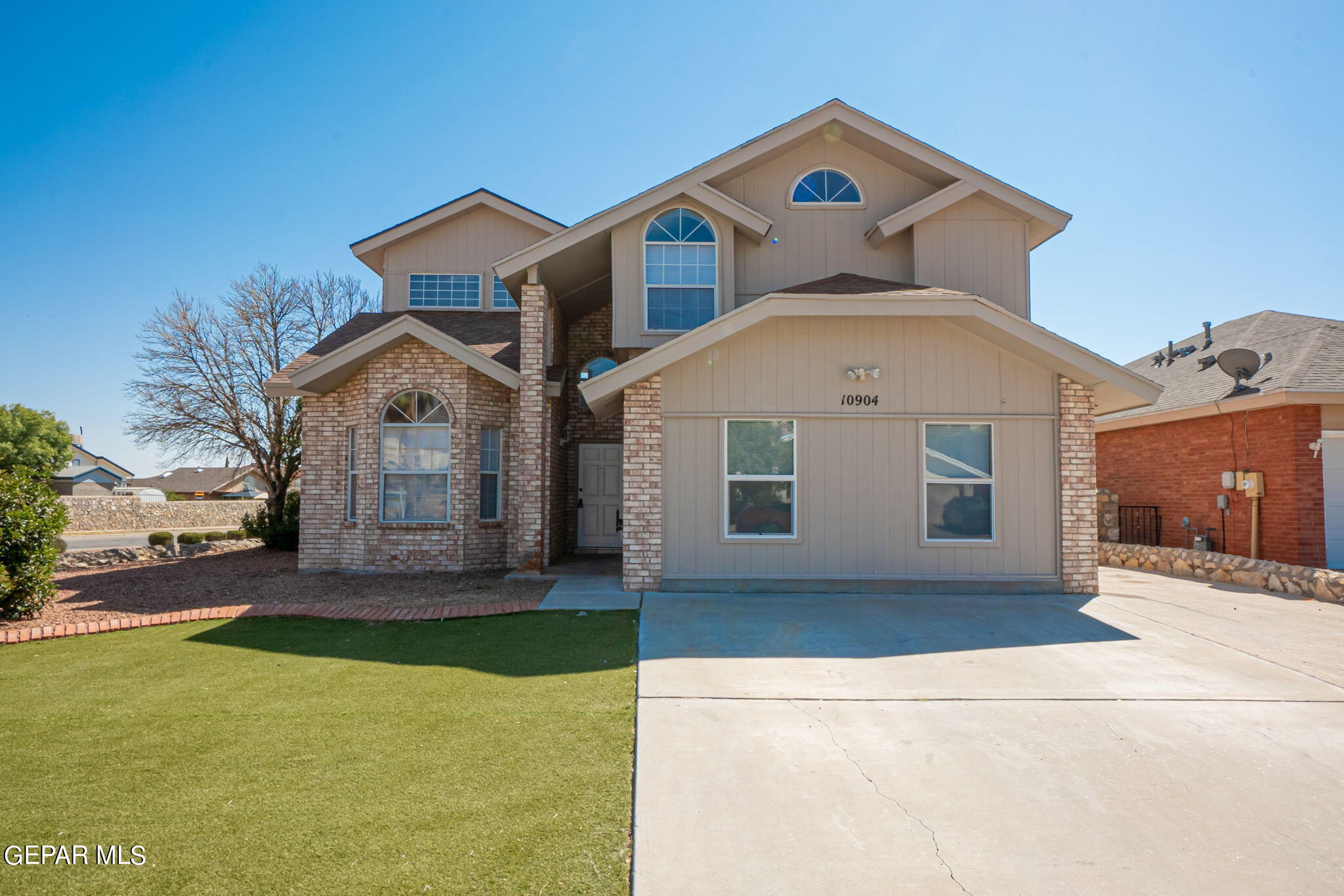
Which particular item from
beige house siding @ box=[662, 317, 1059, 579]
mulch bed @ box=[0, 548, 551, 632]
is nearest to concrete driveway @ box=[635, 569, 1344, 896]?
beige house siding @ box=[662, 317, 1059, 579]

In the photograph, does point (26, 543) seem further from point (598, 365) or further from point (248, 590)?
point (598, 365)

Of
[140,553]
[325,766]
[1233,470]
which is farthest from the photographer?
[140,553]

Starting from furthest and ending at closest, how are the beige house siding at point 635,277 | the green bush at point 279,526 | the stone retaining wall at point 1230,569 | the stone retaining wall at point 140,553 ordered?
1. the green bush at point 279,526
2. the stone retaining wall at point 140,553
3. the beige house siding at point 635,277
4. the stone retaining wall at point 1230,569

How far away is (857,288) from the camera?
9.52 metres

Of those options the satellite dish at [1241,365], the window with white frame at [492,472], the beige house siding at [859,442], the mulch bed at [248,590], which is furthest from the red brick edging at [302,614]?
the satellite dish at [1241,365]

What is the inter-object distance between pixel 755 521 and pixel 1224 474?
8.89 m

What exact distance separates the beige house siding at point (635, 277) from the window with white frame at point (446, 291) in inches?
189

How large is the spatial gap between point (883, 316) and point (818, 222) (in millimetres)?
2962

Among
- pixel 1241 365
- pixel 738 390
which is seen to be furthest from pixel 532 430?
pixel 1241 365

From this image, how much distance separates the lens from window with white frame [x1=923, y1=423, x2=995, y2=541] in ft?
30.7

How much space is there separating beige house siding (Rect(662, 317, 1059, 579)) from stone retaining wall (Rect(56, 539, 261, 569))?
1119 centimetres

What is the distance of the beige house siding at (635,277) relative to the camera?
10.9 meters

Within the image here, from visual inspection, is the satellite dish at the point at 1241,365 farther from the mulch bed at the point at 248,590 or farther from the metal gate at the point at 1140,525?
the mulch bed at the point at 248,590

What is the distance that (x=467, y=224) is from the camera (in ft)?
47.9
